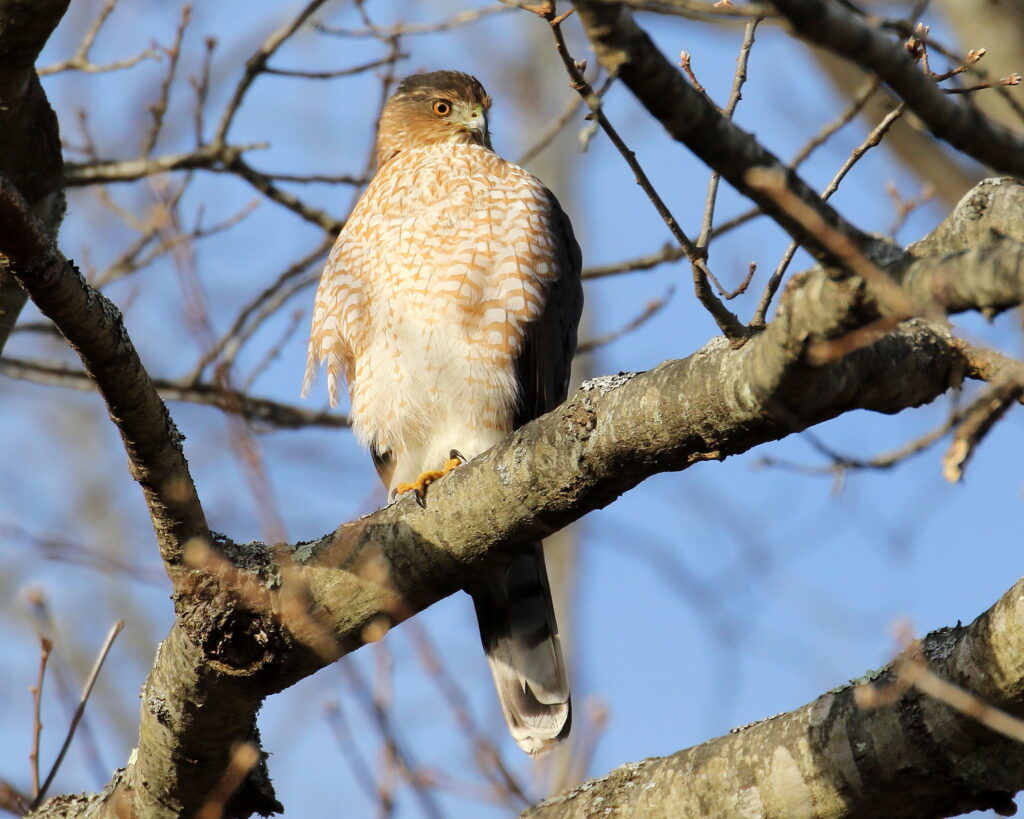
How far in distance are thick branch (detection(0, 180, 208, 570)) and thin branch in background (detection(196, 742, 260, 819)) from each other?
0.50 metres

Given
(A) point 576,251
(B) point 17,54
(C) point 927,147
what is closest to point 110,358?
(B) point 17,54

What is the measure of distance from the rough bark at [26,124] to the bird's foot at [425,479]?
3.99ft

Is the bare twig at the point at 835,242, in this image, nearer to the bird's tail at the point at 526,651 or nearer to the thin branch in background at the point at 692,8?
the thin branch in background at the point at 692,8

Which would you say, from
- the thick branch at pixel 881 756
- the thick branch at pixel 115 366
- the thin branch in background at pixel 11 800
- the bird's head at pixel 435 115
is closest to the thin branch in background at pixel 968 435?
the thick branch at pixel 881 756

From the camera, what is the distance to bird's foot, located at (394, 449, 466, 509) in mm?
2928

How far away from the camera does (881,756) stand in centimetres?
248

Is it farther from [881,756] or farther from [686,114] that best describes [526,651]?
[686,114]

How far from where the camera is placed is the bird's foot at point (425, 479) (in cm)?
293

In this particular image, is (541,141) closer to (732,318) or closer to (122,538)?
(732,318)

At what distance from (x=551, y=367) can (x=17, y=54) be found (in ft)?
6.89

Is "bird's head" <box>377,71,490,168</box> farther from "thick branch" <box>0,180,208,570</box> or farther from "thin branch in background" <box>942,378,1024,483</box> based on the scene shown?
"thin branch in background" <box>942,378,1024,483</box>

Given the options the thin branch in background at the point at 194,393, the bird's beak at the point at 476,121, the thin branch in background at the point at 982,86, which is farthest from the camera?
the bird's beak at the point at 476,121

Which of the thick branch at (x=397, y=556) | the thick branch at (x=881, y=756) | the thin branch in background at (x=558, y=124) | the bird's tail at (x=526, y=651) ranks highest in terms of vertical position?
the thin branch in background at (x=558, y=124)

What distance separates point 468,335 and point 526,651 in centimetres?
112
